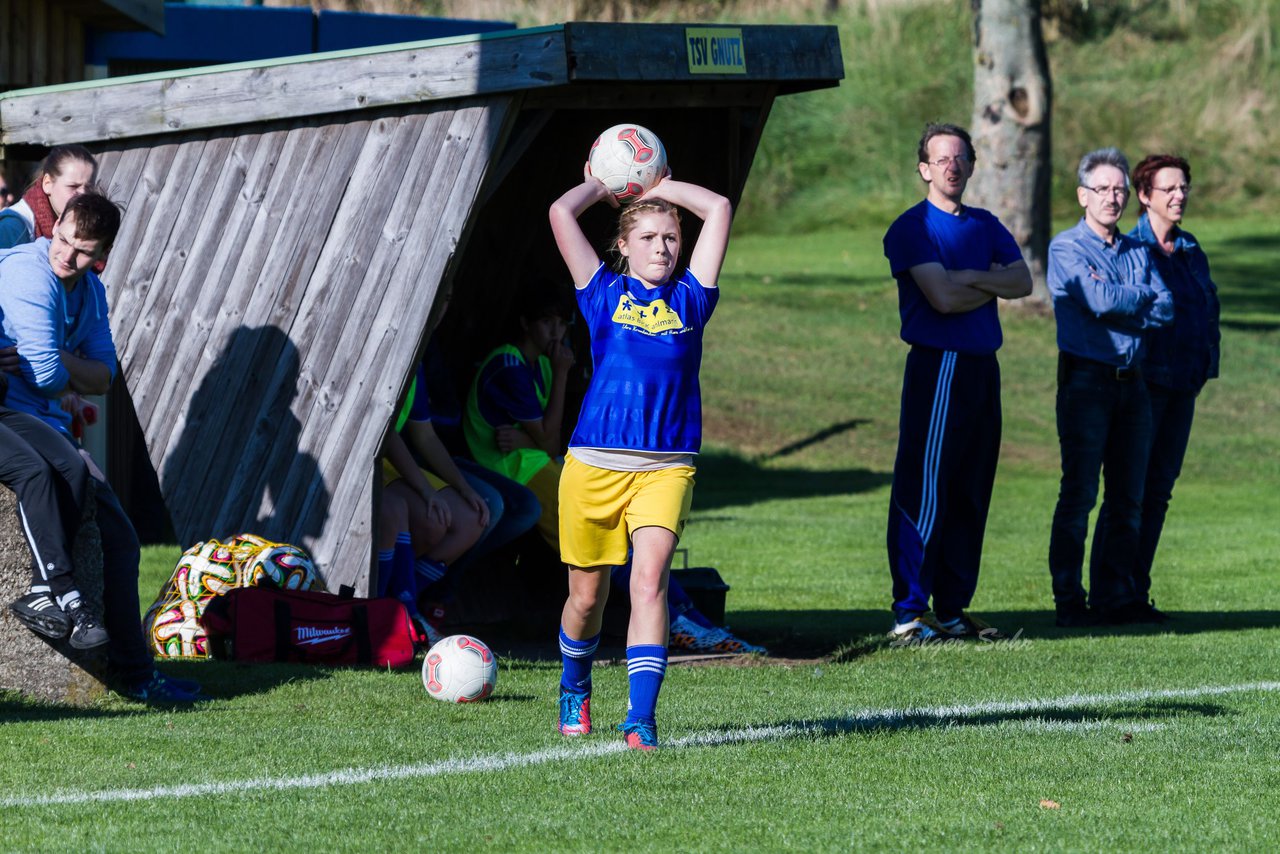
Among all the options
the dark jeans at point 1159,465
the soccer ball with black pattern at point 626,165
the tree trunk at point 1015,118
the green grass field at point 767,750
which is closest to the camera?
the green grass field at point 767,750

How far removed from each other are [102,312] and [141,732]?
1.98 meters

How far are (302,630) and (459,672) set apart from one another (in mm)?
1137

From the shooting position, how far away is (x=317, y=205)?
27.8 ft

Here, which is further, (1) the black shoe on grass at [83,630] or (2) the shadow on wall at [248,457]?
(2) the shadow on wall at [248,457]

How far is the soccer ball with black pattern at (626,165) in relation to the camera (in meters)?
6.38

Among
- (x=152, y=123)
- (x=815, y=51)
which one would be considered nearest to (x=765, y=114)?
(x=815, y=51)

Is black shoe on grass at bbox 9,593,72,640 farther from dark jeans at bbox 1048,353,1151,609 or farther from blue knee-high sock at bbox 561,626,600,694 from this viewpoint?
dark jeans at bbox 1048,353,1151,609

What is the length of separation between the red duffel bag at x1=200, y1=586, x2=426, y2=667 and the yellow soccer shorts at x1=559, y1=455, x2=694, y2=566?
2.02 meters

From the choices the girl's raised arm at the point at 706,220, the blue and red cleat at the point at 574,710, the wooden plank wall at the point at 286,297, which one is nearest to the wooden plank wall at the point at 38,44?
the wooden plank wall at the point at 286,297


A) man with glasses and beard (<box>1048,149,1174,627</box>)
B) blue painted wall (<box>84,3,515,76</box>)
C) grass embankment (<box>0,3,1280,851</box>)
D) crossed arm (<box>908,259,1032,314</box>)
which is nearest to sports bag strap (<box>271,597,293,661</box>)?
grass embankment (<box>0,3,1280,851</box>)

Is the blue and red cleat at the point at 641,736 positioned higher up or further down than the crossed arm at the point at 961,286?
further down

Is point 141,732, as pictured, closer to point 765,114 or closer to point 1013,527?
point 765,114

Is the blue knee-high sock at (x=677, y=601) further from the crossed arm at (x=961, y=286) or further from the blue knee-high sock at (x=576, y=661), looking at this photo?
the blue knee-high sock at (x=576, y=661)

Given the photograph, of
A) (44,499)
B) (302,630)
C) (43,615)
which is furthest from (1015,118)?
(43,615)
